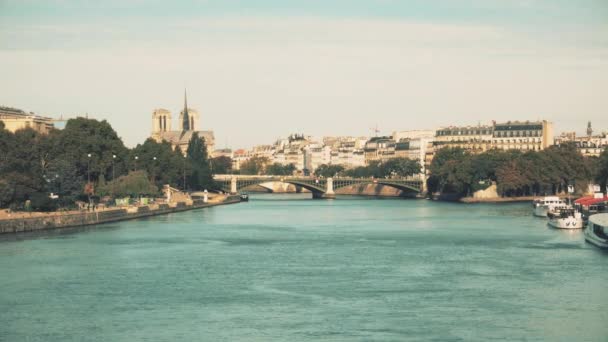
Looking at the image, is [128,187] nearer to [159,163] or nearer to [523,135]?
[159,163]

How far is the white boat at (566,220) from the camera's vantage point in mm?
67562

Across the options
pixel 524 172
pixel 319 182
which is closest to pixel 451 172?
pixel 524 172

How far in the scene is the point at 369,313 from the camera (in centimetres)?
3600

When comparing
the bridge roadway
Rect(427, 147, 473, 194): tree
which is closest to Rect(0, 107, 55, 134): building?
the bridge roadway

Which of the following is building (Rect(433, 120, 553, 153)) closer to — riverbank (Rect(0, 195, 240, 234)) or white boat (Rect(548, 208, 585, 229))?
riverbank (Rect(0, 195, 240, 234))

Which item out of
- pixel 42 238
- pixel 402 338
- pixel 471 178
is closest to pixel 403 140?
pixel 471 178

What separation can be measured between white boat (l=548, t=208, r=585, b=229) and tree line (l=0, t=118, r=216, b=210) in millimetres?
28454

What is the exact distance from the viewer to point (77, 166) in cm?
8756

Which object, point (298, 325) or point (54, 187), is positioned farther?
point (54, 187)

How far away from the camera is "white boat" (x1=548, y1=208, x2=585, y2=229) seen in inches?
2660

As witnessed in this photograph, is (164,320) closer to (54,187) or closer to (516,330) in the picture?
(516,330)

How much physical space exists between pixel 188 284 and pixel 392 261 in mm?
10454

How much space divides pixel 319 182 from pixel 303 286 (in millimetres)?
103453

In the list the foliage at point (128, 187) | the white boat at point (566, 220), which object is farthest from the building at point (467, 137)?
the white boat at point (566, 220)
